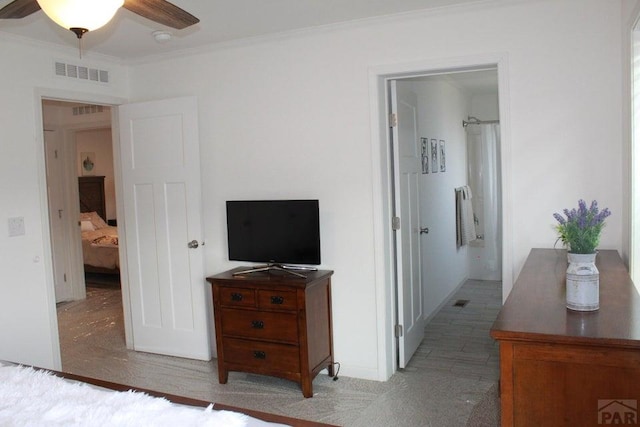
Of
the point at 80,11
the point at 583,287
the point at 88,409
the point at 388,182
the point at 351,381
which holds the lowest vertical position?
the point at 351,381

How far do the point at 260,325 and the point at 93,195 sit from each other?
6.31 m

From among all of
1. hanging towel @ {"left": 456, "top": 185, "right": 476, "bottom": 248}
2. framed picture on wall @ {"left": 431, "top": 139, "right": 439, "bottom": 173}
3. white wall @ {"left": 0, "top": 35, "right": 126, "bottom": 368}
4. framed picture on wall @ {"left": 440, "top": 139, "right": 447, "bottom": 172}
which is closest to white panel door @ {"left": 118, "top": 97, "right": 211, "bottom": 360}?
white wall @ {"left": 0, "top": 35, "right": 126, "bottom": 368}

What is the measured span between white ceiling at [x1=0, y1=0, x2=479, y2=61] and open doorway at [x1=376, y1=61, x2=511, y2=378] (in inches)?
17.0

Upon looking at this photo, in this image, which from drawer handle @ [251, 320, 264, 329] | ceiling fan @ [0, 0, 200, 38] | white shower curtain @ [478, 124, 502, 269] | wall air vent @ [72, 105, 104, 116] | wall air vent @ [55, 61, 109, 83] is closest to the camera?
ceiling fan @ [0, 0, 200, 38]

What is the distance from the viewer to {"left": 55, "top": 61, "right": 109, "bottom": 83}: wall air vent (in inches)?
154

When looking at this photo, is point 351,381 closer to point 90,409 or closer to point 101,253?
point 90,409

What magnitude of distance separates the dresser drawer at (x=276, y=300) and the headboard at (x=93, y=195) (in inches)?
243

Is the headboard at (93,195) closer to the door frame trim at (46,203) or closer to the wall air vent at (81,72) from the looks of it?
the wall air vent at (81,72)

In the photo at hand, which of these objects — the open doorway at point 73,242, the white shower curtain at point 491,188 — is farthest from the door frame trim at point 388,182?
the white shower curtain at point 491,188

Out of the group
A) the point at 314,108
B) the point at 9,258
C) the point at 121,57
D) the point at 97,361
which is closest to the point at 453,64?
the point at 314,108

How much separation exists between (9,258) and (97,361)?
3.80 feet

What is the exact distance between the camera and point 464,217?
20.8 ft

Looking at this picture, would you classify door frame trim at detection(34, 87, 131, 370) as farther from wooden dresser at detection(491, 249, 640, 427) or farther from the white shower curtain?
the white shower curtain

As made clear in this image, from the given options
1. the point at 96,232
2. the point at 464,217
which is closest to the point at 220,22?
the point at 464,217
